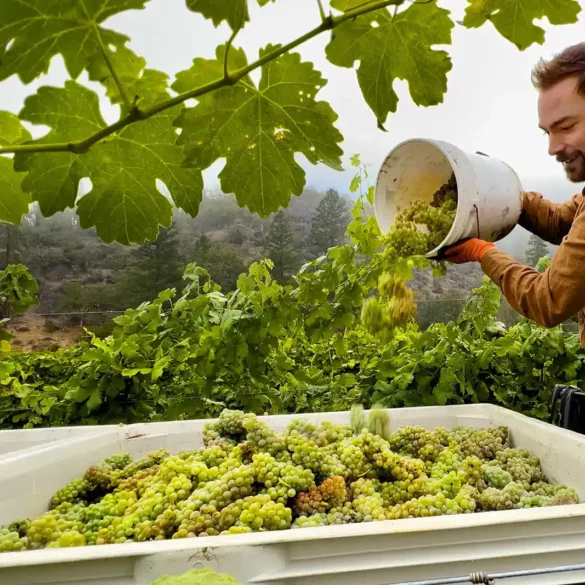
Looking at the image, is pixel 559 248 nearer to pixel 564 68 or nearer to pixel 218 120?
pixel 564 68

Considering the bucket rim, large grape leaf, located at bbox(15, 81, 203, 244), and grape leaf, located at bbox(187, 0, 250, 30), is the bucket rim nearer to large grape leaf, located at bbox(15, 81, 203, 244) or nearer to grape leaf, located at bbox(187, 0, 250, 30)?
large grape leaf, located at bbox(15, 81, 203, 244)

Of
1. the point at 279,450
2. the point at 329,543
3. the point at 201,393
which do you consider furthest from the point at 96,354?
the point at 329,543

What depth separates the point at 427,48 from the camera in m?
0.51

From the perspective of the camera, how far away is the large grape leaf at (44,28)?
1.08 ft

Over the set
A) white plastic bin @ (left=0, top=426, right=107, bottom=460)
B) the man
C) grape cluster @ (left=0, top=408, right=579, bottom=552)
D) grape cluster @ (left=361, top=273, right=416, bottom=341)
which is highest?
the man

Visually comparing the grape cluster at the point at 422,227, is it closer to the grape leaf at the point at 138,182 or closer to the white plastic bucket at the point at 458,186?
the white plastic bucket at the point at 458,186

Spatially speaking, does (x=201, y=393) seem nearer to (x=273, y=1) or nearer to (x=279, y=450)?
(x=279, y=450)

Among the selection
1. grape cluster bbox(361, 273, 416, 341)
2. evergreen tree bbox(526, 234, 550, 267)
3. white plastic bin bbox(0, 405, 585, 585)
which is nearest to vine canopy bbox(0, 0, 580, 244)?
white plastic bin bbox(0, 405, 585, 585)

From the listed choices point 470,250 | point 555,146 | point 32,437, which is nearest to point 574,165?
point 555,146

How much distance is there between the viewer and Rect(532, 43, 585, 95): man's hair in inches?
52.5

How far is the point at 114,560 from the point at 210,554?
14 cm

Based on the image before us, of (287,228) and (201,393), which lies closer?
(201,393)

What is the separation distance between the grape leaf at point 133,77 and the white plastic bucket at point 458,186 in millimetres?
997

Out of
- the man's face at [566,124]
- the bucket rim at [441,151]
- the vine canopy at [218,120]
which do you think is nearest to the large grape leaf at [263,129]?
the vine canopy at [218,120]
